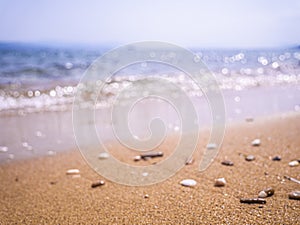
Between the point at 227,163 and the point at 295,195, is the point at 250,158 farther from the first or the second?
the point at 295,195

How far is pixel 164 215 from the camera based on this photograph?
7.39 ft

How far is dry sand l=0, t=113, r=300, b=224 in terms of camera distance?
2221 millimetres

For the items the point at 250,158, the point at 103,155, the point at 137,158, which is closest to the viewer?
the point at 250,158

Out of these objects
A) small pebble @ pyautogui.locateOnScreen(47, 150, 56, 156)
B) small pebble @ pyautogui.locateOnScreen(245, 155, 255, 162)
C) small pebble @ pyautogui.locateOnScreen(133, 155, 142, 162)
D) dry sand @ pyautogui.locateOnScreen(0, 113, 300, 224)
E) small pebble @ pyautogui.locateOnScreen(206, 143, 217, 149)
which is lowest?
dry sand @ pyautogui.locateOnScreen(0, 113, 300, 224)

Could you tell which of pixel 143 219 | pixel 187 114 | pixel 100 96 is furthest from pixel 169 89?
pixel 143 219

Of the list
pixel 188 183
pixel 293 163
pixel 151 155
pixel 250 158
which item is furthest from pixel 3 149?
pixel 293 163

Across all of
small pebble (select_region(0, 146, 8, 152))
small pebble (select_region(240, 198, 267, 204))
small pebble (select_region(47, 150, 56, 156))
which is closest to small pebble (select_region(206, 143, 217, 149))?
small pebble (select_region(240, 198, 267, 204))

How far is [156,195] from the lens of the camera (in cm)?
263

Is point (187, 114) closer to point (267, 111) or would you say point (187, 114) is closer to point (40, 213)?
point (267, 111)

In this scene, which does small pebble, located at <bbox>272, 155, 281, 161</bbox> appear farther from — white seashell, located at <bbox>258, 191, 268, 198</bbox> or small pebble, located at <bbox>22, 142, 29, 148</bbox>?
small pebble, located at <bbox>22, 142, 29, 148</bbox>

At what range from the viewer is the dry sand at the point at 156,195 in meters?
2.22

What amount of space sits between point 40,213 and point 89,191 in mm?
511

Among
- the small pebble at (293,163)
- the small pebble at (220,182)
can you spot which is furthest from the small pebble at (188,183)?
the small pebble at (293,163)

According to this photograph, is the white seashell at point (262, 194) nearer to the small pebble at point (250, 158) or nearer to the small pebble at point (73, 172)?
the small pebble at point (250, 158)
